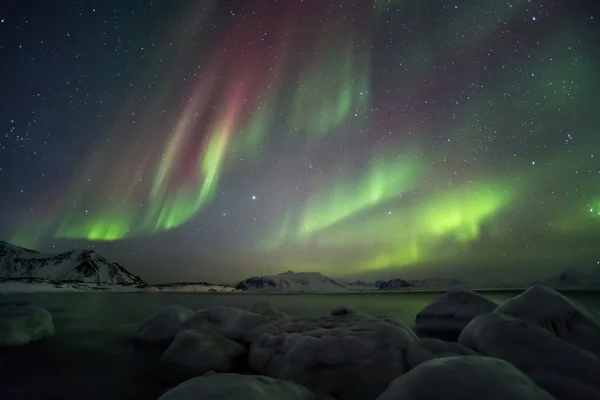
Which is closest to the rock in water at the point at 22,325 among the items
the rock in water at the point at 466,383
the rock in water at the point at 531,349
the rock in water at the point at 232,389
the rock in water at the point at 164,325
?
the rock in water at the point at 164,325

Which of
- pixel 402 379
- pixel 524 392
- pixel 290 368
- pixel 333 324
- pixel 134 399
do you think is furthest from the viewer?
pixel 333 324

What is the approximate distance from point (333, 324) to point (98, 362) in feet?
31.3

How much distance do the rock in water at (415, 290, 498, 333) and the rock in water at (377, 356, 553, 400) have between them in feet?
60.8

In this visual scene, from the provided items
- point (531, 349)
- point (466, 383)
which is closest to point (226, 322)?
point (531, 349)

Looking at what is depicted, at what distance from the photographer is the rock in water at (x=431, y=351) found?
31.3 feet

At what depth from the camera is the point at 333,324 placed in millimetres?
13320

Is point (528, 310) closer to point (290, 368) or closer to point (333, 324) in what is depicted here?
point (333, 324)

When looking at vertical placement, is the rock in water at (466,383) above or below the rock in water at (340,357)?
above

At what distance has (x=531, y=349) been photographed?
385 inches

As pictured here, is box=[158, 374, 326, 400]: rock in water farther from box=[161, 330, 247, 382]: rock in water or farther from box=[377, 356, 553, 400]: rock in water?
box=[161, 330, 247, 382]: rock in water

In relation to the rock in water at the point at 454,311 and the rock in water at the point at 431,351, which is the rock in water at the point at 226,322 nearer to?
the rock in water at the point at 431,351

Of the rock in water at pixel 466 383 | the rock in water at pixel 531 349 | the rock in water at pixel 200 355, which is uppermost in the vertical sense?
the rock in water at pixel 466 383

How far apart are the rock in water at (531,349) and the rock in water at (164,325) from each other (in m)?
14.6

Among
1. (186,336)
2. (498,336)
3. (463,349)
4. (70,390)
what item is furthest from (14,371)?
(498,336)
